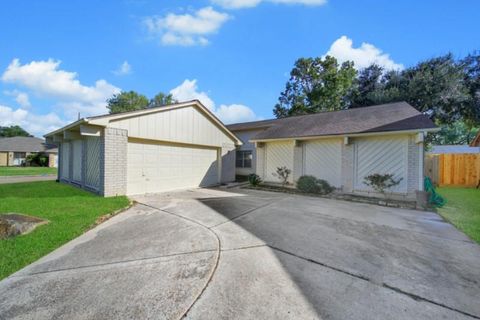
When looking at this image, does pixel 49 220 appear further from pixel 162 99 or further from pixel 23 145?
pixel 23 145

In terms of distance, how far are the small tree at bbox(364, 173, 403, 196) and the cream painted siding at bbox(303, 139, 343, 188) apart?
4.40 ft

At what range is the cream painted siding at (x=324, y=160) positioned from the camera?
9.23m

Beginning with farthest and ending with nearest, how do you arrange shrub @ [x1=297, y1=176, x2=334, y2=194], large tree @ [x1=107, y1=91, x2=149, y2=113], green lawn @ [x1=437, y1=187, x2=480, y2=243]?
large tree @ [x1=107, y1=91, x2=149, y2=113], shrub @ [x1=297, y1=176, x2=334, y2=194], green lawn @ [x1=437, y1=187, x2=480, y2=243]

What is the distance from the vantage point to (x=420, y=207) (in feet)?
22.1

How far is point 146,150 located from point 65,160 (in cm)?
616

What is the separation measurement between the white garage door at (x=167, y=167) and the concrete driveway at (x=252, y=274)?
12.2 feet

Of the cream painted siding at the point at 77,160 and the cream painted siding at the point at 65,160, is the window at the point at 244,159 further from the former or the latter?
the cream painted siding at the point at 65,160

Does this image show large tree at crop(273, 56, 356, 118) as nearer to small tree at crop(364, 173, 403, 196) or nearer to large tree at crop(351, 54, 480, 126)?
large tree at crop(351, 54, 480, 126)

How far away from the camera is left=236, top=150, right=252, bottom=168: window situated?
14.6m

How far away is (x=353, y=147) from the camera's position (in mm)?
8828

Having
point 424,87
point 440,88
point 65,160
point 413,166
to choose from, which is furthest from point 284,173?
point 440,88

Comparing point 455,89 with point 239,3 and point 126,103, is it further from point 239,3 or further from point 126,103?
point 126,103

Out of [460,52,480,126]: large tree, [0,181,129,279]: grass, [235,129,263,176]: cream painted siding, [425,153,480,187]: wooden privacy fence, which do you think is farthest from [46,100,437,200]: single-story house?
[460,52,480,126]: large tree

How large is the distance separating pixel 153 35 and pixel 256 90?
29.5ft
